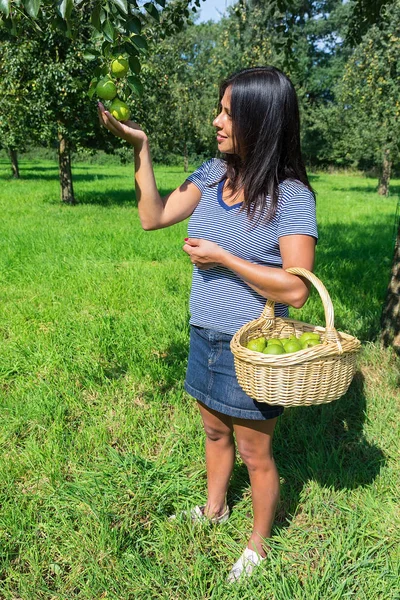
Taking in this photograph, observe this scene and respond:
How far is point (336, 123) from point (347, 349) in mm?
25936

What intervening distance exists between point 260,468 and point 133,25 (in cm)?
154

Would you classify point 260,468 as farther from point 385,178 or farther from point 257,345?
point 385,178

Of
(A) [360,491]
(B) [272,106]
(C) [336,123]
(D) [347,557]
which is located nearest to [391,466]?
(A) [360,491]

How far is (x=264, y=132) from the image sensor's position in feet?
5.34

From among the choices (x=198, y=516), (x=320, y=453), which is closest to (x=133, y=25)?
(x=198, y=516)

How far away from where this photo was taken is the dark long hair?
5.28 ft

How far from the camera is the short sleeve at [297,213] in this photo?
1593mm

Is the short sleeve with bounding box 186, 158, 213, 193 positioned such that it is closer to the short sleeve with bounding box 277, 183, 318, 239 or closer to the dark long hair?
the dark long hair

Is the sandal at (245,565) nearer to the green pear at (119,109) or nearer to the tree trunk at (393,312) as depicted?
the green pear at (119,109)

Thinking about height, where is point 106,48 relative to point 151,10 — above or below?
below

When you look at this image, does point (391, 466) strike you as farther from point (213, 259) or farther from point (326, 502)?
point (213, 259)

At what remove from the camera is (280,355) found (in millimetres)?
1494

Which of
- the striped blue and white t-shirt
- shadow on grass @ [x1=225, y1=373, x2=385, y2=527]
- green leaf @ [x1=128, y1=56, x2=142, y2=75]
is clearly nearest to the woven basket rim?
the striped blue and white t-shirt

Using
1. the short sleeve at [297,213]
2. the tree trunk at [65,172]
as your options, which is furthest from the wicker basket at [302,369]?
the tree trunk at [65,172]
